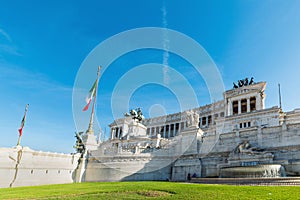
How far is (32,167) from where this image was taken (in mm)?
25500

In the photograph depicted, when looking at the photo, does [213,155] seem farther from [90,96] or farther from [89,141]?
[90,96]

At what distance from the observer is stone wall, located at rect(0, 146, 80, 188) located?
77.2 ft

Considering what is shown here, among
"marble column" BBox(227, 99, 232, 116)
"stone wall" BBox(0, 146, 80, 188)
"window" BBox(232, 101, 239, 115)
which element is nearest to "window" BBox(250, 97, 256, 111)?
"window" BBox(232, 101, 239, 115)

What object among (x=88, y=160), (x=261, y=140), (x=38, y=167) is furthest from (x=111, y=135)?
(x=261, y=140)

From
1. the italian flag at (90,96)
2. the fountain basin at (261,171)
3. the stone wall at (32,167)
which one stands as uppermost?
the italian flag at (90,96)

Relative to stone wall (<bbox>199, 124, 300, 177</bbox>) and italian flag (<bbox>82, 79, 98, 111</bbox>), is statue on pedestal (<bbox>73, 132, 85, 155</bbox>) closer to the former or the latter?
italian flag (<bbox>82, 79, 98, 111</bbox>)

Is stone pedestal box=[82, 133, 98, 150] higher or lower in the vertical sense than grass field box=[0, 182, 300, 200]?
higher

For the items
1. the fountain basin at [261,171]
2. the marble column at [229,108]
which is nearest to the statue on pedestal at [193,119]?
the fountain basin at [261,171]

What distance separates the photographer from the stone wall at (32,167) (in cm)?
2353

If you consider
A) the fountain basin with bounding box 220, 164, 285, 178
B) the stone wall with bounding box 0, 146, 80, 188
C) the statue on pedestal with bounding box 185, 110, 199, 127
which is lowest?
the stone wall with bounding box 0, 146, 80, 188

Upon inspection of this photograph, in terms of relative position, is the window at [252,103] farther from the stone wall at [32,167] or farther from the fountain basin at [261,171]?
the stone wall at [32,167]

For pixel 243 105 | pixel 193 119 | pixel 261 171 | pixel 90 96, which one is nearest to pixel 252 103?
pixel 243 105

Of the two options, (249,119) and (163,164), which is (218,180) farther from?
(249,119)

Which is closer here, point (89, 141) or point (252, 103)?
point (89, 141)
